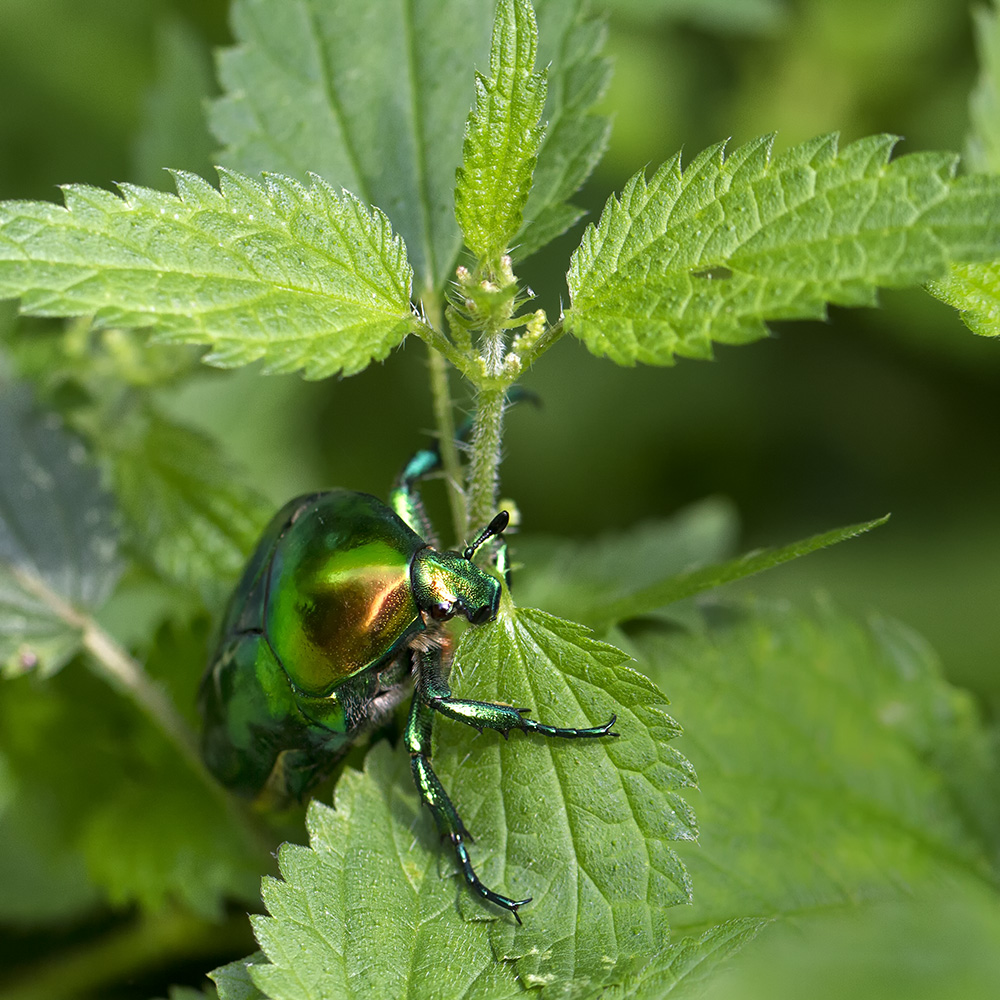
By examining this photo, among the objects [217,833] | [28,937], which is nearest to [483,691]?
[217,833]

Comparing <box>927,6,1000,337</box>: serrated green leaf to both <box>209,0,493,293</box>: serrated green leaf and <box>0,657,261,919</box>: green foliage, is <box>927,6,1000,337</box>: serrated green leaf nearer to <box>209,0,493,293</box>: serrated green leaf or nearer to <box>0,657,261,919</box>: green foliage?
<box>209,0,493,293</box>: serrated green leaf

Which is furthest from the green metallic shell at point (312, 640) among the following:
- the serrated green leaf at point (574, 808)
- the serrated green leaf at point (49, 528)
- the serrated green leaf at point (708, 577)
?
the serrated green leaf at point (49, 528)

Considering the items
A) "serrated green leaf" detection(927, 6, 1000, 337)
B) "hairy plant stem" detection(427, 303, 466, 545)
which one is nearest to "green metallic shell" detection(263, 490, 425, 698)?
"hairy plant stem" detection(427, 303, 466, 545)

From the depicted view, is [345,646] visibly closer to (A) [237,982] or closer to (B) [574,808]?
(B) [574,808]

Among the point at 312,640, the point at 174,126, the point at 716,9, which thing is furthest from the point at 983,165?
the point at 174,126

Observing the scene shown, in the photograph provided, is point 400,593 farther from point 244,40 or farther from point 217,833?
point 244,40

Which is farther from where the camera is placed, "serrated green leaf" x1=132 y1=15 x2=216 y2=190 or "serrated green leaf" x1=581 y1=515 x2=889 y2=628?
"serrated green leaf" x1=132 y1=15 x2=216 y2=190

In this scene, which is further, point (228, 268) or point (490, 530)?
point (490, 530)
